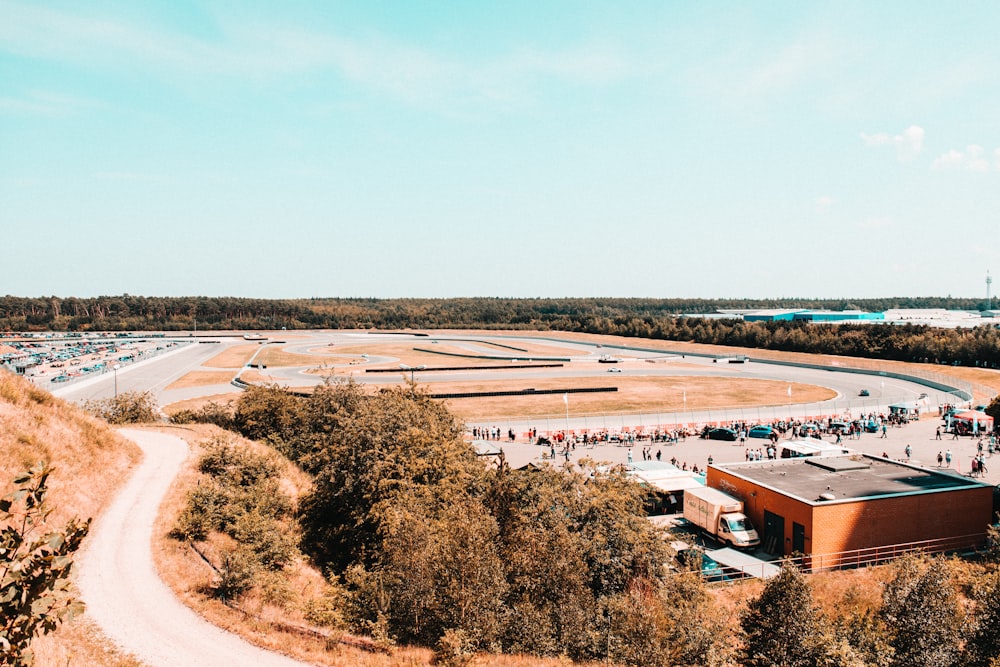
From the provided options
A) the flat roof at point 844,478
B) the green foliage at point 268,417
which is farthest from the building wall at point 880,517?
the green foliage at point 268,417

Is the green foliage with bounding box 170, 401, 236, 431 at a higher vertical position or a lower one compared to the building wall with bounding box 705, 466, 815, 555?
higher

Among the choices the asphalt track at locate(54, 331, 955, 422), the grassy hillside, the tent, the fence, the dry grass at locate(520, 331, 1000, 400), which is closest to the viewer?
the grassy hillside

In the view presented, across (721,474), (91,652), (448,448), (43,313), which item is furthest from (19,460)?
(43,313)

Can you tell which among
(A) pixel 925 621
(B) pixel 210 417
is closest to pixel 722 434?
(A) pixel 925 621

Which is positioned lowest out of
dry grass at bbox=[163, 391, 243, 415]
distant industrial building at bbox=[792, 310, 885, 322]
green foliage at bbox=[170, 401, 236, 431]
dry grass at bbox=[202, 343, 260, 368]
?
dry grass at bbox=[163, 391, 243, 415]

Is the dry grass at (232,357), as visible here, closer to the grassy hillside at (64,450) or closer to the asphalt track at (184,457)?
the asphalt track at (184,457)

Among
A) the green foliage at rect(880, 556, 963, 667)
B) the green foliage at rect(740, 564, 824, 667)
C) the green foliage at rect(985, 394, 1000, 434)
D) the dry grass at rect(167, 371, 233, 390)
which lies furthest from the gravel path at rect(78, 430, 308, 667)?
the dry grass at rect(167, 371, 233, 390)

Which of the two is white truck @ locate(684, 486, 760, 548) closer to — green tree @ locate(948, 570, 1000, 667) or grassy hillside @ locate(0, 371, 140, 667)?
green tree @ locate(948, 570, 1000, 667)

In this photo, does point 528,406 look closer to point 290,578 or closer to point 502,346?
point 290,578
